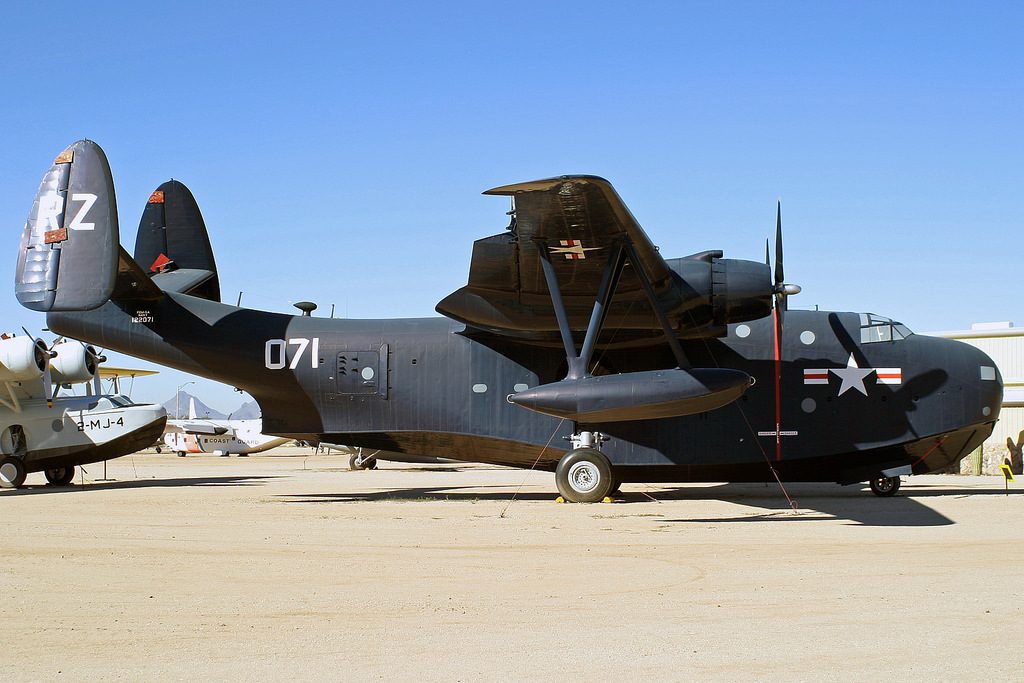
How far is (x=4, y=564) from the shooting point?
788cm

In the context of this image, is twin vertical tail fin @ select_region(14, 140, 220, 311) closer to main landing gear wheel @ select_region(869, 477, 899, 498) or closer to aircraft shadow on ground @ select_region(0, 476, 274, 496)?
aircraft shadow on ground @ select_region(0, 476, 274, 496)

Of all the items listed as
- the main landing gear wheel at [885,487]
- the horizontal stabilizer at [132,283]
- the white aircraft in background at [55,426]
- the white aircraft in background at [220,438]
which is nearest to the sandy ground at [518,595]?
the main landing gear wheel at [885,487]

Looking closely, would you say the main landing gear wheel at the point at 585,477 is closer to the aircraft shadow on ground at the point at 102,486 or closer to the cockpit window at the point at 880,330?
the cockpit window at the point at 880,330

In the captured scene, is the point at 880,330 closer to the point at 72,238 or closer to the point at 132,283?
the point at 132,283

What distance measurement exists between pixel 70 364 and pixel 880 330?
63.8ft

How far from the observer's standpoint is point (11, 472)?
2034 centimetres

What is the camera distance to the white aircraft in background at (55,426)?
67.1 feet

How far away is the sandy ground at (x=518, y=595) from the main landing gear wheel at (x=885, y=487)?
193cm

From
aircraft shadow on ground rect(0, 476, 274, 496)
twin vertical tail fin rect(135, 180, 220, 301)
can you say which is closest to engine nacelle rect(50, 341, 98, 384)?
aircraft shadow on ground rect(0, 476, 274, 496)

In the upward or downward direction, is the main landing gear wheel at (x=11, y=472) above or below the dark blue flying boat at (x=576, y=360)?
below

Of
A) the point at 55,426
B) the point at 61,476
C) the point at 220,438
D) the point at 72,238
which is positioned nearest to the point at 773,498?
the point at 72,238

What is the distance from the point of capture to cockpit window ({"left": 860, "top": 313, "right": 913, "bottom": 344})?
14.2m

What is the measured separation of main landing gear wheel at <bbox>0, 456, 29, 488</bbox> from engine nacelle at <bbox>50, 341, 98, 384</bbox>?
7.88 feet

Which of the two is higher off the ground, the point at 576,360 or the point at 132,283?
the point at 132,283
